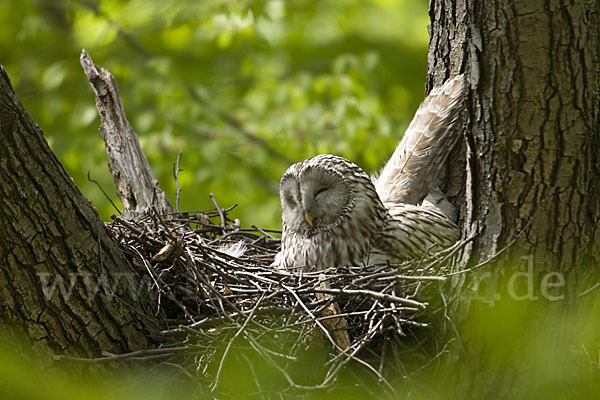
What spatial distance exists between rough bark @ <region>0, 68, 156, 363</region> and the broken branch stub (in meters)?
1.43

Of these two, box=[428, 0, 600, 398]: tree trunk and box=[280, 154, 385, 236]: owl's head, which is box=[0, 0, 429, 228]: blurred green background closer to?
box=[280, 154, 385, 236]: owl's head

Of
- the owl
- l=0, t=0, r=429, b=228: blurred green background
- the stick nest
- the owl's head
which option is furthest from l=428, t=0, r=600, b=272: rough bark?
l=0, t=0, r=429, b=228: blurred green background

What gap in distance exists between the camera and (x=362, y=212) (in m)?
3.62

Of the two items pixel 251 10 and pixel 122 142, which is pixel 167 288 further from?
pixel 251 10

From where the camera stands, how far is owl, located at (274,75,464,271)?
352cm

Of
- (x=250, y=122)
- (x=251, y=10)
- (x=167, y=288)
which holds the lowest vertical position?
(x=167, y=288)

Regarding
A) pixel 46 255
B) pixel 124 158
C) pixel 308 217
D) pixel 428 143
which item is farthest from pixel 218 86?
pixel 46 255

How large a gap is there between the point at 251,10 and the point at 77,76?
7.00 feet

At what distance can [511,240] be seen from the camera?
222 cm

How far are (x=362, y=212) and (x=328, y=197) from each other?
8.0 inches

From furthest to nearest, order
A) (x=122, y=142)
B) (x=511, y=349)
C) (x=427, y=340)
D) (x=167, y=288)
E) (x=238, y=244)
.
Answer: (x=122, y=142), (x=238, y=244), (x=167, y=288), (x=427, y=340), (x=511, y=349)

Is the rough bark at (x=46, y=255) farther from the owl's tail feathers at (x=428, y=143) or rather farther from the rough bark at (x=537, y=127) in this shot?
the owl's tail feathers at (x=428, y=143)

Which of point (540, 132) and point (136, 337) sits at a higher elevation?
point (540, 132)

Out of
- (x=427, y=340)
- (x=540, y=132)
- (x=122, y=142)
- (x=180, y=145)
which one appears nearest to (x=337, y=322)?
(x=427, y=340)
